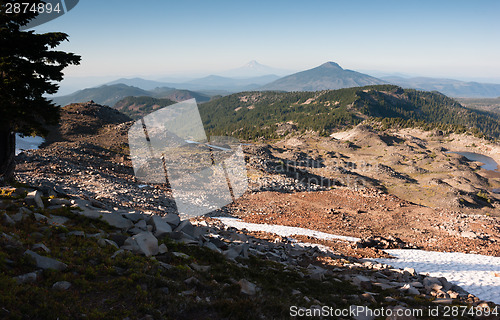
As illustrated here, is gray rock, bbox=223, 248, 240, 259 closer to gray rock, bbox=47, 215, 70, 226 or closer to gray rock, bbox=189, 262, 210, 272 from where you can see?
gray rock, bbox=189, 262, 210, 272

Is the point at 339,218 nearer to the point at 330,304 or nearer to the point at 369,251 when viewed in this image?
the point at 369,251

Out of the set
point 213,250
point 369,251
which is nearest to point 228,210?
point 369,251

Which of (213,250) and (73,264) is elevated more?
(73,264)

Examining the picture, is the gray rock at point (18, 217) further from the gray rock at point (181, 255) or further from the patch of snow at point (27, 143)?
the patch of snow at point (27, 143)

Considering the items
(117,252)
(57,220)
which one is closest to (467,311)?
(117,252)

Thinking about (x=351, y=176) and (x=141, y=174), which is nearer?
(x=141, y=174)

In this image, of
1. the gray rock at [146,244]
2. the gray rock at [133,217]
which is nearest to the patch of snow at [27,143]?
the gray rock at [133,217]
